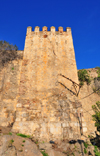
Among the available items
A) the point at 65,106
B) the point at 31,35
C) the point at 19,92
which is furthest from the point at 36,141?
the point at 31,35

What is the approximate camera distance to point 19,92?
853 cm

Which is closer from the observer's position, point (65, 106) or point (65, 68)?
point (65, 106)

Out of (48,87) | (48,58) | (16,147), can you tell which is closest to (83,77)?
(48,58)

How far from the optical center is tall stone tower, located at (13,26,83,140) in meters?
7.42

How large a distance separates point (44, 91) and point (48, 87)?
42 centimetres

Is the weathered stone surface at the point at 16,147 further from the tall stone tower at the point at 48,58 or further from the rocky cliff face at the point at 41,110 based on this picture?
the tall stone tower at the point at 48,58

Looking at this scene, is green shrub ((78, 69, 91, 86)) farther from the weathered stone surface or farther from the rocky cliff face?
the weathered stone surface

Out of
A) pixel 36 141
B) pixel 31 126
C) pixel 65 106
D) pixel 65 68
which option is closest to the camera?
pixel 36 141

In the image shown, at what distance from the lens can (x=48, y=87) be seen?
344 inches

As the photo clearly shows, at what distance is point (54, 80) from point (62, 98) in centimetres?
148

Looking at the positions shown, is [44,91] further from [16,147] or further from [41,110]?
[16,147]

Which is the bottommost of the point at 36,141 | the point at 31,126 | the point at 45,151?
the point at 45,151

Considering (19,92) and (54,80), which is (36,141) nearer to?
(19,92)

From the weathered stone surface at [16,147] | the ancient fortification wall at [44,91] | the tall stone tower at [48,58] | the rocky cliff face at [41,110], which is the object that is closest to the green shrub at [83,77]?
the ancient fortification wall at [44,91]
